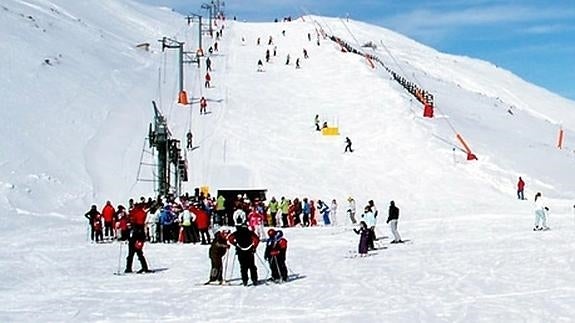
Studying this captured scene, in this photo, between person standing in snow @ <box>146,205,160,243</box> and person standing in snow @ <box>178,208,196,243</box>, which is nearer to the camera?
person standing in snow @ <box>178,208,196,243</box>

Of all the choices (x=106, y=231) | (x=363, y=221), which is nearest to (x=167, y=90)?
(x=106, y=231)

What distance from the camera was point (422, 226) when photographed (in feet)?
85.3

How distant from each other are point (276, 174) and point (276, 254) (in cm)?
1812

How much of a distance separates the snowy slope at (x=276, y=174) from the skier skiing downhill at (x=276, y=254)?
0.47 metres

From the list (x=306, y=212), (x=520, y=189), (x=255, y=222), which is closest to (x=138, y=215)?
(x=255, y=222)

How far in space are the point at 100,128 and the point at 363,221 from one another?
61.2 ft

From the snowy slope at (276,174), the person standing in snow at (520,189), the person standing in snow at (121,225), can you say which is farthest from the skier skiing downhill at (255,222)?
the person standing in snow at (520,189)

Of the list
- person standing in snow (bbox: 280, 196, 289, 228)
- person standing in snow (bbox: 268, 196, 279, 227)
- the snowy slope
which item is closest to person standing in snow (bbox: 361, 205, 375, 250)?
the snowy slope

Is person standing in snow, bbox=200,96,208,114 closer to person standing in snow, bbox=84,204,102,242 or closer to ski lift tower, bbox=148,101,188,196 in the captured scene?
ski lift tower, bbox=148,101,188,196

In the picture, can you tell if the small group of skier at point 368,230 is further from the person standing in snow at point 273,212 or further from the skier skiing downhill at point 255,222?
the person standing in snow at point 273,212

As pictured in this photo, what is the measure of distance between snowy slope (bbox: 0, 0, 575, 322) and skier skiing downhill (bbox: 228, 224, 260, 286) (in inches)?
18.1

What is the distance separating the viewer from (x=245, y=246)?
15.8 metres

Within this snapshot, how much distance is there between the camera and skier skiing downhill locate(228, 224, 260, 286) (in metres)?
15.7

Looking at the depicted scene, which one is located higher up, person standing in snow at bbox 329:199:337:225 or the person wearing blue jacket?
person standing in snow at bbox 329:199:337:225
